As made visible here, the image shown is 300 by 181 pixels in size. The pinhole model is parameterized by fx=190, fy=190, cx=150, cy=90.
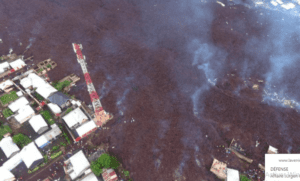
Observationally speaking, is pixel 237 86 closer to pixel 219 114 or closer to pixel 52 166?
pixel 219 114

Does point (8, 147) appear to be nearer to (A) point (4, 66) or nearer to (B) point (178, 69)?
(A) point (4, 66)

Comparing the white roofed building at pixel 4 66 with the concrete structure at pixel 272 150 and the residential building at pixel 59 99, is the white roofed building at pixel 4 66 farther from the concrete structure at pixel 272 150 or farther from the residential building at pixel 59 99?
the concrete structure at pixel 272 150

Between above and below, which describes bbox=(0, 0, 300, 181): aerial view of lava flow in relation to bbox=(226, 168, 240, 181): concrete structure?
above

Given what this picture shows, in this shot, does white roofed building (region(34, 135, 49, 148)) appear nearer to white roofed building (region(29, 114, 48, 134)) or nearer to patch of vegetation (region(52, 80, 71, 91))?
white roofed building (region(29, 114, 48, 134))

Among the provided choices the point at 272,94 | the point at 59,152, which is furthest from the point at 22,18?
the point at 272,94

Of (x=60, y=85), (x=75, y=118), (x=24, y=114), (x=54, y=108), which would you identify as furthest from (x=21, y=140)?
(x=60, y=85)

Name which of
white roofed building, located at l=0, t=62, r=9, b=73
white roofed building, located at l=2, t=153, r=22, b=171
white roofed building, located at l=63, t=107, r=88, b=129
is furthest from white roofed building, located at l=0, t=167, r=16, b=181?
white roofed building, located at l=0, t=62, r=9, b=73

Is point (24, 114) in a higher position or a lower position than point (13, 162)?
higher
